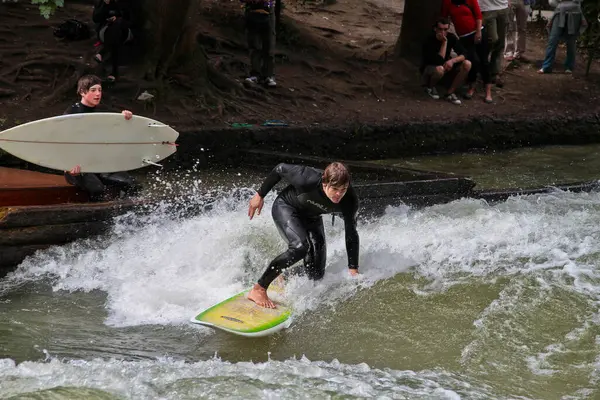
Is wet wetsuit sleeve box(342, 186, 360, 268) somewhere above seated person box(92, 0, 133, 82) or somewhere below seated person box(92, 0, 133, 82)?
below

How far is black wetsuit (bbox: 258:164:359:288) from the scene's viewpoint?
20.8 feet

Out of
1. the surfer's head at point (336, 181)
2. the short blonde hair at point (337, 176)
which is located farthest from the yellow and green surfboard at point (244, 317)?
the short blonde hair at point (337, 176)

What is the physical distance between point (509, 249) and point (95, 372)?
4399mm

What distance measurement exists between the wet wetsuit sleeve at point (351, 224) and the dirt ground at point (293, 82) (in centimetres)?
471

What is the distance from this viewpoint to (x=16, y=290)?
7023 millimetres

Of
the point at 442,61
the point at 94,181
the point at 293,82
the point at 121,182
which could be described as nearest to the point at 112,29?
the point at 293,82

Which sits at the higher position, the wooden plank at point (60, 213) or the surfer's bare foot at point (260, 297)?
the wooden plank at point (60, 213)

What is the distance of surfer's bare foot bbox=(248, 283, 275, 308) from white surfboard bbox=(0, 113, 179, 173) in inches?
95.2

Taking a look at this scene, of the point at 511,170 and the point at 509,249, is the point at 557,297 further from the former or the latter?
the point at 511,170

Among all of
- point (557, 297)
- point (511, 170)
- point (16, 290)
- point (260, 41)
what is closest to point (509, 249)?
point (557, 297)

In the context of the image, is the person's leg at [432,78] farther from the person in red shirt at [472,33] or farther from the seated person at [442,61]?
the person in red shirt at [472,33]

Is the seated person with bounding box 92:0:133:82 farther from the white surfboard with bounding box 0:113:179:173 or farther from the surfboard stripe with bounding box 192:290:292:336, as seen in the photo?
the surfboard stripe with bounding box 192:290:292:336

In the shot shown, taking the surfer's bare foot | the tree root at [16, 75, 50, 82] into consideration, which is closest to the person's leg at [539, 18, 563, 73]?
the tree root at [16, 75, 50, 82]

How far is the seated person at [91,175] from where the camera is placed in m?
7.64
